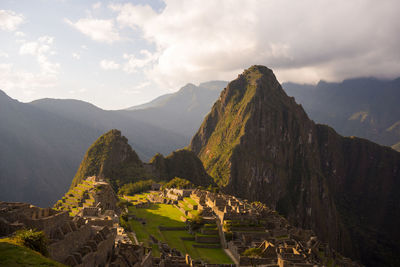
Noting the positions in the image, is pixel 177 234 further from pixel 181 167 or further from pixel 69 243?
pixel 181 167

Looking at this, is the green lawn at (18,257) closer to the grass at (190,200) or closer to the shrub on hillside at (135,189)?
the grass at (190,200)

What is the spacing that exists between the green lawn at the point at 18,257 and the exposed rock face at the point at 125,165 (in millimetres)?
110876

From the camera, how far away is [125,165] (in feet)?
466

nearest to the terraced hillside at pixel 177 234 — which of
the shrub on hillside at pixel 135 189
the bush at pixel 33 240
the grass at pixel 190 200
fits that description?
the grass at pixel 190 200

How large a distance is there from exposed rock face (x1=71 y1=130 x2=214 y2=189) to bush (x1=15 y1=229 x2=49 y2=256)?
10828cm

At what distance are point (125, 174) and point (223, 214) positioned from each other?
3124 inches

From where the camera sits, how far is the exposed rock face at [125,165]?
13400 centimetres

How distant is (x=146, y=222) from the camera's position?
5812 cm

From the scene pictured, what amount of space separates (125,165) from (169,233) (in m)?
90.7

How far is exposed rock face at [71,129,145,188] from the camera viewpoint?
5285 inches

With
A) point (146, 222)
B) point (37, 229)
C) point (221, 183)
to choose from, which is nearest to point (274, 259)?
point (146, 222)

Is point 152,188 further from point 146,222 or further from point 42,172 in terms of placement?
point 42,172

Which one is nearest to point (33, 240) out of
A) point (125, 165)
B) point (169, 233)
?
point (169, 233)

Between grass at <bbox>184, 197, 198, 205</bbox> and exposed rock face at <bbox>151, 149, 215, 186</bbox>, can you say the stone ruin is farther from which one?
exposed rock face at <bbox>151, 149, 215, 186</bbox>
